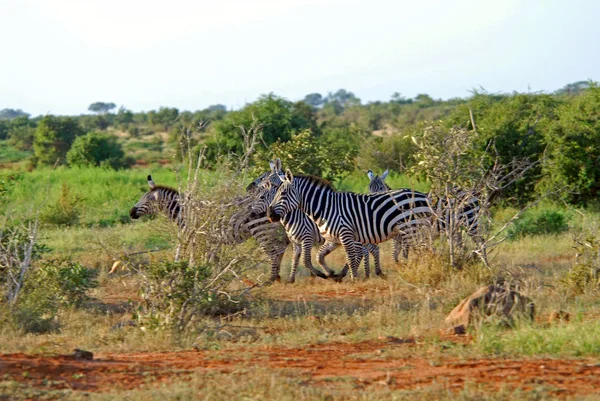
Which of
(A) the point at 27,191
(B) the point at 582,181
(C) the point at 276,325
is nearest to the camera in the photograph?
(C) the point at 276,325

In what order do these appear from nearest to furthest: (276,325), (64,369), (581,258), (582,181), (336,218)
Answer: (64,369), (276,325), (581,258), (336,218), (582,181)

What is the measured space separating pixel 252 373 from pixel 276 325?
2.40 m

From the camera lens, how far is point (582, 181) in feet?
59.1

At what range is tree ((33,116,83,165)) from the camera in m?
33.5

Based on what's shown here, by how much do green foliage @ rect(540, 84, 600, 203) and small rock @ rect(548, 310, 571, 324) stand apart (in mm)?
10505

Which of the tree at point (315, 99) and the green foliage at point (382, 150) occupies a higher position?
the tree at point (315, 99)

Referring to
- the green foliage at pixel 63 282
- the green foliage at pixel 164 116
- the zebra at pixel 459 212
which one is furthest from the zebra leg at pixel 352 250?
the green foliage at pixel 164 116

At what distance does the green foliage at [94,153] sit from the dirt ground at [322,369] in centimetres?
2384

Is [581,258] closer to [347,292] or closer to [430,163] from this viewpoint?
[430,163]

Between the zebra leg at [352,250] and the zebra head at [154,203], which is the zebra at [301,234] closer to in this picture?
the zebra leg at [352,250]

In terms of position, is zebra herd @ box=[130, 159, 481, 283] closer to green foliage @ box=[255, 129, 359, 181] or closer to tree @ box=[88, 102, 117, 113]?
green foliage @ box=[255, 129, 359, 181]

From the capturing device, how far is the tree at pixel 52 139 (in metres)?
33.5

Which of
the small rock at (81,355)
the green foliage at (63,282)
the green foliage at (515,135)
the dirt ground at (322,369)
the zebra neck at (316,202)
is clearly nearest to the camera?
the dirt ground at (322,369)

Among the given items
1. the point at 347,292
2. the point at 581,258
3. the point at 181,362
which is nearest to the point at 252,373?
the point at 181,362
